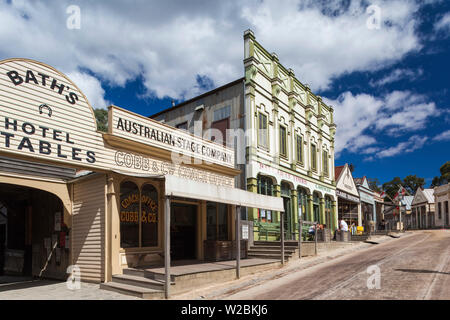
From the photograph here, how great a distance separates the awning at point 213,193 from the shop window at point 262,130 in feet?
16.7

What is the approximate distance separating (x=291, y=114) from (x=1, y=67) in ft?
53.3

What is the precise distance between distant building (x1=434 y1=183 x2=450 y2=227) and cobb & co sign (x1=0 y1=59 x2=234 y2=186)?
46.0 meters

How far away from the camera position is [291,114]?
22375 mm

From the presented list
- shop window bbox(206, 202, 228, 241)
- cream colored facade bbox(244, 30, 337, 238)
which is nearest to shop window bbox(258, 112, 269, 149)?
cream colored facade bbox(244, 30, 337, 238)

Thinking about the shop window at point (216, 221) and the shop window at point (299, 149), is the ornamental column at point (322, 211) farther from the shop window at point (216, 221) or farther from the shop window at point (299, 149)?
the shop window at point (216, 221)

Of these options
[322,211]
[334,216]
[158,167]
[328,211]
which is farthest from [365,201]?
[158,167]

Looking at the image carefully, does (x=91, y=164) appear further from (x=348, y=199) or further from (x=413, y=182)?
(x=413, y=182)

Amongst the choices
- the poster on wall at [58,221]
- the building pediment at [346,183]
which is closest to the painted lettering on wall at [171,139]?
the poster on wall at [58,221]

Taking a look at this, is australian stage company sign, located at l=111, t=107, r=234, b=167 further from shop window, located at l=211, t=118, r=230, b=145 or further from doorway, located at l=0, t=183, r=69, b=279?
doorway, located at l=0, t=183, r=69, b=279

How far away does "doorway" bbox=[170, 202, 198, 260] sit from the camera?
44.8 feet

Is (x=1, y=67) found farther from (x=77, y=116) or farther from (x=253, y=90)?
(x=253, y=90)

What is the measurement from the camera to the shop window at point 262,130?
1916 centimetres

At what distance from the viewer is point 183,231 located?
1408cm

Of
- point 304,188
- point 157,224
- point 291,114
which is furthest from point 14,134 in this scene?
point 304,188
